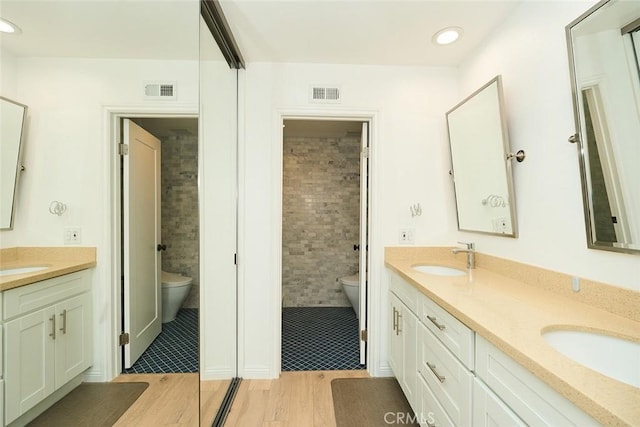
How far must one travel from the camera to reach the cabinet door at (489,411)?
79 cm

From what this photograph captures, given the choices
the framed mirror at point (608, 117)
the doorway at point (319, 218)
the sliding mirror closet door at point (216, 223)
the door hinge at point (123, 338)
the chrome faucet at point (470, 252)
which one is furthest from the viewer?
the doorway at point (319, 218)

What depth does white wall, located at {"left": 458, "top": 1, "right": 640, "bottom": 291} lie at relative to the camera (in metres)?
1.16

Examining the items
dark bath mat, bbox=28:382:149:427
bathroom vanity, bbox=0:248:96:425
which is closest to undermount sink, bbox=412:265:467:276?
dark bath mat, bbox=28:382:149:427

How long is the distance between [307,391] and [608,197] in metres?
1.95

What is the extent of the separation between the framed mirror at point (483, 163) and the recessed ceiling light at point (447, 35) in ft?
1.30

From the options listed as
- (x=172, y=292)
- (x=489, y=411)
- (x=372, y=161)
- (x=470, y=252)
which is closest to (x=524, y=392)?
(x=489, y=411)

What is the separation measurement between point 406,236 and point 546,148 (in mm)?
1022

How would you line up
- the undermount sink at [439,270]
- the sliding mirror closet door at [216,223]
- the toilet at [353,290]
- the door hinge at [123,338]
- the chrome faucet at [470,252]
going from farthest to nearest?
the toilet at [353,290] → the undermount sink at [439,270] → the chrome faucet at [470,252] → the sliding mirror closet door at [216,223] → the door hinge at [123,338]

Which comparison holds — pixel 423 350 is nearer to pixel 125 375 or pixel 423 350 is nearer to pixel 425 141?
pixel 125 375

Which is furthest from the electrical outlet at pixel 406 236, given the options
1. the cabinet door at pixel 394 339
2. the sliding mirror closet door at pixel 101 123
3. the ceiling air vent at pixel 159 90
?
the ceiling air vent at pixel 159 90

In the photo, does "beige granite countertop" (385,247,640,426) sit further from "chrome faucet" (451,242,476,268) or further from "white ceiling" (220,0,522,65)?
"white ceiling" (220,0,522,65)

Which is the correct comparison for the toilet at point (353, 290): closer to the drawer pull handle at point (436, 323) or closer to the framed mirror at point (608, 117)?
the drawer pull handle at point (436, 323)

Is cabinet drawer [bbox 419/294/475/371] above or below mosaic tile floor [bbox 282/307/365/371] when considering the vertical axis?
above

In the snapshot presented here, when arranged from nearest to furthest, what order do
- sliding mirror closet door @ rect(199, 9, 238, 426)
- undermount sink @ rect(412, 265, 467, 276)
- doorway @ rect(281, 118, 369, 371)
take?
sliding mirror closet door @ rect(199, 9, 238, 426) < undermount sink @ rect(412, 265, 467, 276) < doorway @ rect(281, 118, 369, 371)
